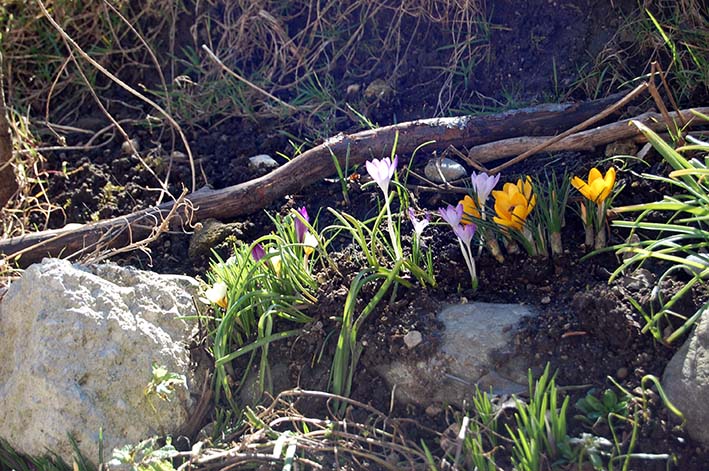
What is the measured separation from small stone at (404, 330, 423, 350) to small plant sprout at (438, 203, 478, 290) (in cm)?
25

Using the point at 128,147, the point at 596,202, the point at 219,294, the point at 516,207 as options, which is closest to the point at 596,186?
the point at 596,202

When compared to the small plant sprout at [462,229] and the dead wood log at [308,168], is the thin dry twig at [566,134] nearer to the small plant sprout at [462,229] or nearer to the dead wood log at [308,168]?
the dead wood log at [308,168]

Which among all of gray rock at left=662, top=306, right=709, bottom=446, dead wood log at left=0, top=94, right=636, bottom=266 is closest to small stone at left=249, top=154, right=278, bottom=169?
dead wood log at left=0, top=94, right=636, bottom=266

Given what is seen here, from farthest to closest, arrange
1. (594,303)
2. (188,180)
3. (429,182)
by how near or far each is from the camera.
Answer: (188,180)
(429,182)
(594,303)

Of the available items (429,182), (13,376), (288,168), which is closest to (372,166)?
(429,182)

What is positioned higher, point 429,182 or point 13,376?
point 429,182

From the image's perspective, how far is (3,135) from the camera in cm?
311

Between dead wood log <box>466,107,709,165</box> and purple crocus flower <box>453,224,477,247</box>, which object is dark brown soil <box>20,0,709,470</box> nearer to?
dead wood log <box>466,107,709,165</box>

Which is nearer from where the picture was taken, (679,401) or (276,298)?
(679,401)

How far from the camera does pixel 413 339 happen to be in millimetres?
2211

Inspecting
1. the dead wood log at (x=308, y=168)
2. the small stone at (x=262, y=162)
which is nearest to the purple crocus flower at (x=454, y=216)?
the dead wood log at (x=308, y=168)

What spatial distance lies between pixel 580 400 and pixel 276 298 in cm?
92

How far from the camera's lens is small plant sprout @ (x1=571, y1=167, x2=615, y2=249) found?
222 centimetres

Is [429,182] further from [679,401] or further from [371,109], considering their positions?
[679,401]
